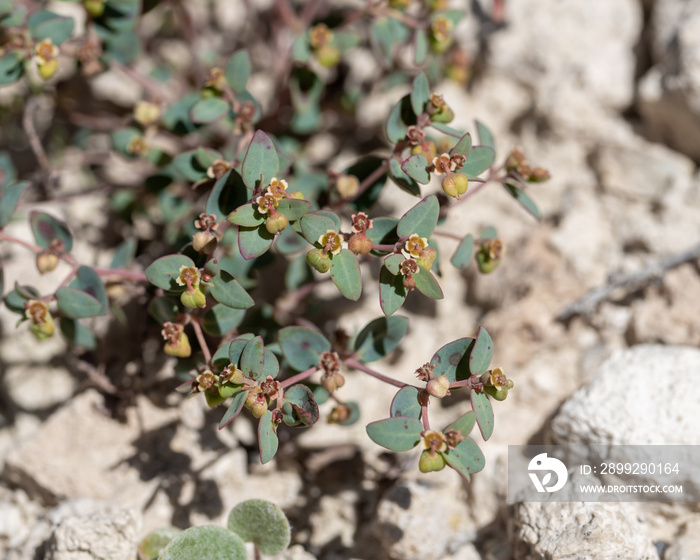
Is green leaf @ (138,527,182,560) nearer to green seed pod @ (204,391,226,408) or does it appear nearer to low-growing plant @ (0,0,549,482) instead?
low-growing plant @ (0,0,549,482)

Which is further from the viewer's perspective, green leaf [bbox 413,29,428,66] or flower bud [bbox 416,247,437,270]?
green leaf [bbox 413,29,428,66]

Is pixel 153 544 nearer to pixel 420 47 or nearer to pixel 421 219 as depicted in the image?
pixel 421 219

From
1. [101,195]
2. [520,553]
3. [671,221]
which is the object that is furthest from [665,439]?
[101,195]

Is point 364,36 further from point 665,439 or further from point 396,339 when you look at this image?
point 665,439

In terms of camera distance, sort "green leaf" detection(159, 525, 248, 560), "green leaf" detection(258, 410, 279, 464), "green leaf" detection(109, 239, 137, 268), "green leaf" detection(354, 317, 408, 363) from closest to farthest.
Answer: "green leaf" detection(258, 410, 279, 464)
"green leaf" detection(159, 525, 248, 560)
"green leaf" detection(354, 317, 408, 363)
"green leaf" detection(109, 239, 137, 268)

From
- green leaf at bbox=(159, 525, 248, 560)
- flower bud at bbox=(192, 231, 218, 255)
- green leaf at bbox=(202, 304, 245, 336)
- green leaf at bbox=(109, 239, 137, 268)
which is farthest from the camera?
green leaf at bbox=(109, 239, 137, 268)

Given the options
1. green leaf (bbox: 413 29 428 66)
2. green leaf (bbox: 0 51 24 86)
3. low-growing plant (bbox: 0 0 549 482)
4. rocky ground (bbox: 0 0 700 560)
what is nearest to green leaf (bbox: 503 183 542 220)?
low-growing plant (bbox: 0 0 549 482)

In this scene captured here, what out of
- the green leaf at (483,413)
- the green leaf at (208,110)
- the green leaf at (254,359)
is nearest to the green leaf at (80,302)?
the green leaf at (254,359)
